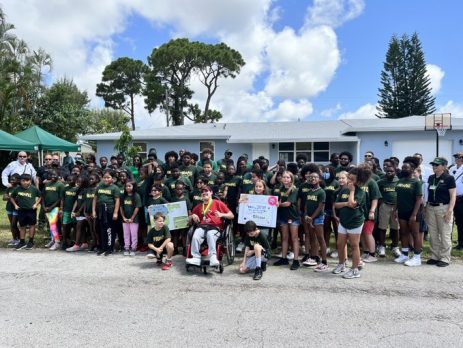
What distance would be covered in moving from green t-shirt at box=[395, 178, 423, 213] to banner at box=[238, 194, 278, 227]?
2147mm

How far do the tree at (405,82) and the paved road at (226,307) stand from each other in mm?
35500

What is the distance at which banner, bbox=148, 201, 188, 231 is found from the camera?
6938 millimetres

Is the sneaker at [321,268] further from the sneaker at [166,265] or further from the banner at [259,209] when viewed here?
the sneaker at [166,265]

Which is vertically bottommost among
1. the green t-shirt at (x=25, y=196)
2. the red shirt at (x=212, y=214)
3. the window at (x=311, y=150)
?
the red shirt at (x=212, y=214)

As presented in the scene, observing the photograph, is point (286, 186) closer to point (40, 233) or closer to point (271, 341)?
point (271, 341)

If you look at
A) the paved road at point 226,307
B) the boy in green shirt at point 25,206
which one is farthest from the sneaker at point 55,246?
the paved road at point 226,307

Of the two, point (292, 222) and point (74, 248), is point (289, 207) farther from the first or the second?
point (74, 248)

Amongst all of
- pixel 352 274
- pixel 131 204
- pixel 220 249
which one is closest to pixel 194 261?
pixel 220 249

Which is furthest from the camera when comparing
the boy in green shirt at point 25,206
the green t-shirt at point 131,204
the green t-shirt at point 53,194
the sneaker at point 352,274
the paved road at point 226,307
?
the green t-shirt at point 53,194

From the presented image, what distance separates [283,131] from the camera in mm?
21000

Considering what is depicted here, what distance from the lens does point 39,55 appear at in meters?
26.1

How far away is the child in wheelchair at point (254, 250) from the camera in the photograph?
19.1 feet

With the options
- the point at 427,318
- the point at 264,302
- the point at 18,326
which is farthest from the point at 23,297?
the point at 427,318

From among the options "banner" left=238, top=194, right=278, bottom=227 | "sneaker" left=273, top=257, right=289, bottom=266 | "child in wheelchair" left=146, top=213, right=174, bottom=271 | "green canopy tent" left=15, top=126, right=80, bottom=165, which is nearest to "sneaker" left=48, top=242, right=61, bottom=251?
"child in wheelchair" left=146, top=213, right=174, bottom=271
